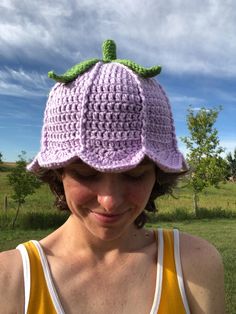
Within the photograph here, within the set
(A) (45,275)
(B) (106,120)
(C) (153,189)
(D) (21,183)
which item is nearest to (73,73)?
(B) (106,120)

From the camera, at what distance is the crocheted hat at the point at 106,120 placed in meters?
1.48

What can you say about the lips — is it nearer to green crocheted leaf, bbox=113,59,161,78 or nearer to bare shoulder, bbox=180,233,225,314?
bare shoulder, bbox=180,233,225,314

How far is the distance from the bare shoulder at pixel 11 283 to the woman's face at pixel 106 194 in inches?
13.4

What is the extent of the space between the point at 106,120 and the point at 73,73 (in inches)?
10.9

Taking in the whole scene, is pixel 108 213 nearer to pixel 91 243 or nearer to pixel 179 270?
pixel 91 243

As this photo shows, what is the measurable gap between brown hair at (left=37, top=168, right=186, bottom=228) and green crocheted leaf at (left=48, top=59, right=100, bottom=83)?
1.28 ft

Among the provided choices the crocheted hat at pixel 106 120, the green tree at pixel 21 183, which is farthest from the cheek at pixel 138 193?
the green tree at pixel 21 183

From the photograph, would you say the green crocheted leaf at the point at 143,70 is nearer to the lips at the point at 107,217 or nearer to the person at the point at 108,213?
the person at the point at 108,213

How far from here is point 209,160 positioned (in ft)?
68.9

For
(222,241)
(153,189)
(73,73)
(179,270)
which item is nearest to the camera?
(73,73)

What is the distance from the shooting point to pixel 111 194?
4.95 ft

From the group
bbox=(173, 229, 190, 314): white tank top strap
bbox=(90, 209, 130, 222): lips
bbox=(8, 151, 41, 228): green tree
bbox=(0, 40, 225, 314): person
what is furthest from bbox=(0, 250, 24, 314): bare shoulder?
bbox=(8, 151, 41, 228): green tree

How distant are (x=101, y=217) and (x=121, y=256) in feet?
1.33

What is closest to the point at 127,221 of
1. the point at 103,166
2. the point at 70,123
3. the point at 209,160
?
the point at 103,166
